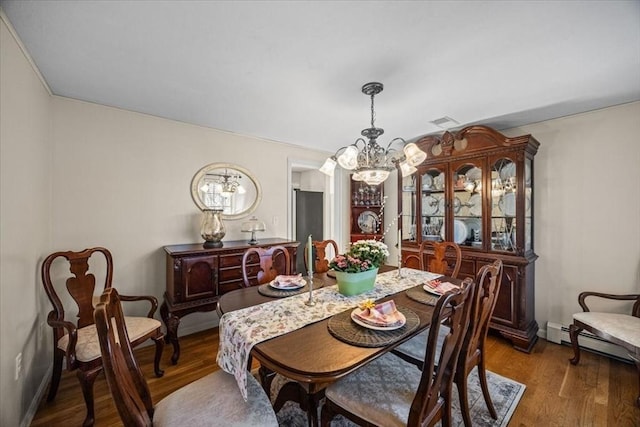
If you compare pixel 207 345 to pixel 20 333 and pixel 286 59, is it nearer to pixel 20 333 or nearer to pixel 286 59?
pixel 20 333

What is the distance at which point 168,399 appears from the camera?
1.29m

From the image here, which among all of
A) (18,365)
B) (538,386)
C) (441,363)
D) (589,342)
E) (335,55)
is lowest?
(538,386)

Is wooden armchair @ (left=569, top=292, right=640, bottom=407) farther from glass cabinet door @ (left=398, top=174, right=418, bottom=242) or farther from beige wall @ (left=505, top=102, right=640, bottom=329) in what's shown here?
glass cabinet door @ (left=398, top=174, right=418, bottom=242)

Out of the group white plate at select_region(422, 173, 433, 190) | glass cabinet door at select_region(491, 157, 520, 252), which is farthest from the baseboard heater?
white plate at select_region(422, 173, 433, 190)

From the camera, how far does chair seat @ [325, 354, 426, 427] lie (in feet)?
3.92

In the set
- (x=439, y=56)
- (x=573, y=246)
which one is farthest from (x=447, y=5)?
(x=573, y=246)

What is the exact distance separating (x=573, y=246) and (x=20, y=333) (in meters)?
4.62

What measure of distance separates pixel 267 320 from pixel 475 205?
2.77 m

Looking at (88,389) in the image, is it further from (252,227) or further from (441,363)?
(441,363)

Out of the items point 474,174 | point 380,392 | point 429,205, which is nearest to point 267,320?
point 380,392

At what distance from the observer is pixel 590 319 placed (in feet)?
7.31

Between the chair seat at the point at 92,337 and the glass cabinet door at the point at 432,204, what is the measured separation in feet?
10.2

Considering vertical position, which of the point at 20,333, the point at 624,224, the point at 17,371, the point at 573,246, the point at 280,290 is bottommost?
the point at 17,371

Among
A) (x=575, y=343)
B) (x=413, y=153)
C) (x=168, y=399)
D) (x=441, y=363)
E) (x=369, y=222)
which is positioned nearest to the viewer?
(x=441, y=363)
